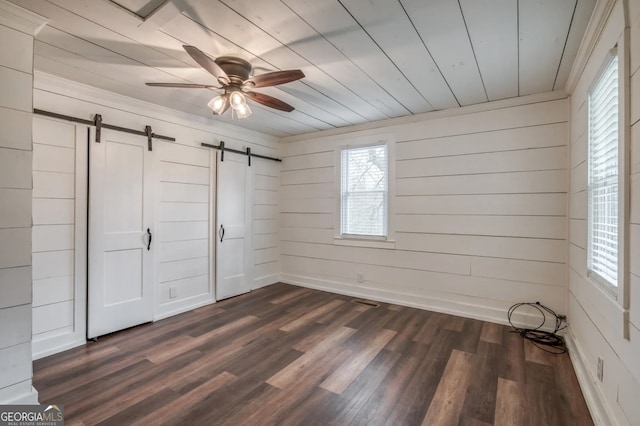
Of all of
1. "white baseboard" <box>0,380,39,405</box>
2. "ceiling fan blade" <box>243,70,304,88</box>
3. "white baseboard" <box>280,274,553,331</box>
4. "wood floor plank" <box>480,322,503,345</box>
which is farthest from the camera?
"white baseboard" <box>280,274,553,331</box>

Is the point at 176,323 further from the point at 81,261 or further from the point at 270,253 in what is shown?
the point at 270,253

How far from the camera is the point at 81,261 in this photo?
2.79 m

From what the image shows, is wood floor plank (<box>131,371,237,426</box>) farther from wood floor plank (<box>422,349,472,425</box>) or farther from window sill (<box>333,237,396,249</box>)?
window sill (<box>333,237,396,249</box>)

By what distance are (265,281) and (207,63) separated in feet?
11.2

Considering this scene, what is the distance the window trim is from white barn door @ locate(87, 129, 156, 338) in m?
2.35

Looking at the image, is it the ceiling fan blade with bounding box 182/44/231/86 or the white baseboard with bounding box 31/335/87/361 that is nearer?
the ceiling fan blade with bounding box 182/44/231/86

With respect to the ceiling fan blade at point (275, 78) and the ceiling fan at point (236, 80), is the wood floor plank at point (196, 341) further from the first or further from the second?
the ceiling fan blade at point (275, 78)

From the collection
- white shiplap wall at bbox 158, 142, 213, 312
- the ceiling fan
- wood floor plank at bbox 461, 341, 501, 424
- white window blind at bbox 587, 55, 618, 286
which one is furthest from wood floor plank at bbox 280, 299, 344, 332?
white window blind at bbox 587, 55, 618, 286

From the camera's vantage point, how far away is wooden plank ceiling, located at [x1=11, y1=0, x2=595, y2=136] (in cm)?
173

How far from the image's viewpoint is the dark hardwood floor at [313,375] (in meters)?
1.83

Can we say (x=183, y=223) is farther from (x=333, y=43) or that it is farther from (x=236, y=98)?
(x=333, y=43)

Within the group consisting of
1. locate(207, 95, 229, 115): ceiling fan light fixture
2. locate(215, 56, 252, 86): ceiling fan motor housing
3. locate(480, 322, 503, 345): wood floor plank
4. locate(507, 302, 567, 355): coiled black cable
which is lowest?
locate(480, 322, 503, 345): wood floor plank

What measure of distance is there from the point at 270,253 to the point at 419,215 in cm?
239

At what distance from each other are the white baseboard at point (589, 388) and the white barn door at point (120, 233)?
3.78m
